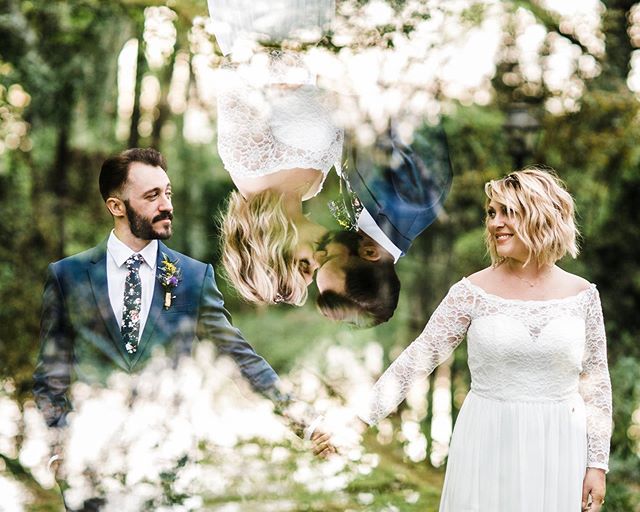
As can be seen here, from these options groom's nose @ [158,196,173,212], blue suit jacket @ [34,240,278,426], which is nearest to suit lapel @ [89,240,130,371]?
blue suit jacket @ [34,240,278,426]

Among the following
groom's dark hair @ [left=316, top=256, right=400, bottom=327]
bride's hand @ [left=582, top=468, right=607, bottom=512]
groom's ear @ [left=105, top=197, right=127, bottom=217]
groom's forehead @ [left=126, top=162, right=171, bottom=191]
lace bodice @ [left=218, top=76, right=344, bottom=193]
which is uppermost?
lace bodice @ [left=218, top=76, right=344, bottom=193]

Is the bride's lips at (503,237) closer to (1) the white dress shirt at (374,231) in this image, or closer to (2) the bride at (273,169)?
(1) the white dress shirt at (374,231)

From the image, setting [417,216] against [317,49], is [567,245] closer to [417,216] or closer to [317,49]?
[417,216]

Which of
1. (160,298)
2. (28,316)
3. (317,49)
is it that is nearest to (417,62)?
(317,49)

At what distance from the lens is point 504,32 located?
3.99 metres

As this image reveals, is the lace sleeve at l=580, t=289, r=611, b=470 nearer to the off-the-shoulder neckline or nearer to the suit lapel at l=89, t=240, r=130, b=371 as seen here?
the off-the-shoulder neckline

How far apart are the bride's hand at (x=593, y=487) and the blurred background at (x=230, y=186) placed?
1.60 m

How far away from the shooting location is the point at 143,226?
88.2 inches

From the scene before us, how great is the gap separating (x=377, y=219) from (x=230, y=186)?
46.8 inches

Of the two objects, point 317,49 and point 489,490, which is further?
point 317,49

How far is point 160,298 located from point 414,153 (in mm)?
935

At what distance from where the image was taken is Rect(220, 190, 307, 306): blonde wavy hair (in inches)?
94.0

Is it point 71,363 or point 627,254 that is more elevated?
point 627,254

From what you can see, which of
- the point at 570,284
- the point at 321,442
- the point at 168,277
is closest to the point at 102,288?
the point at 168,277
